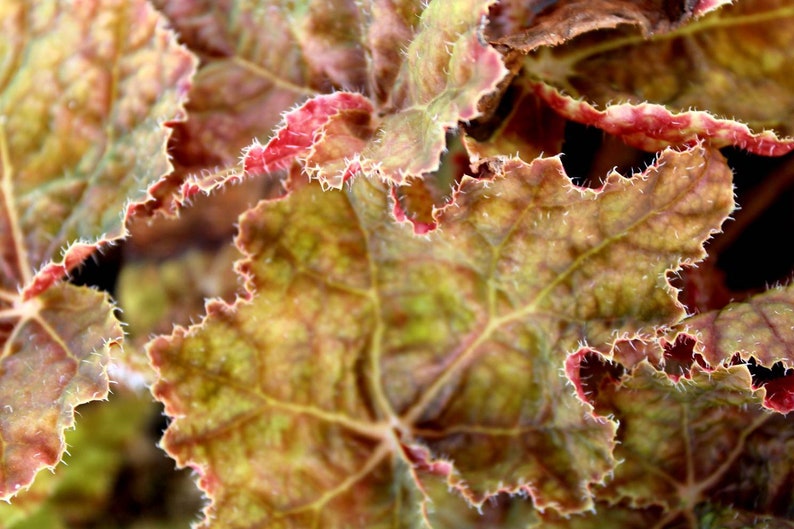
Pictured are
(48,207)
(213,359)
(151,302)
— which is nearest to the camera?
(213,359)

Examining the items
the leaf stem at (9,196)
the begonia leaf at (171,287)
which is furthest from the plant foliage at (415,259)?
the begonia leaf at (171,287)

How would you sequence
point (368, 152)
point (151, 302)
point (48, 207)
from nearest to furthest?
point (368, 152) < point (48, 207) < point (151, 302)

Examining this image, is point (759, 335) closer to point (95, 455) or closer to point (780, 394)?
point (780, 394)

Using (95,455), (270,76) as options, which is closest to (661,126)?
(270,76)

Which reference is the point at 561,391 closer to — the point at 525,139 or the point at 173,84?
the point at 525,139

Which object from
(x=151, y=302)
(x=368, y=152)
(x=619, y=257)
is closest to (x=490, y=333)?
(x=619, y=257)

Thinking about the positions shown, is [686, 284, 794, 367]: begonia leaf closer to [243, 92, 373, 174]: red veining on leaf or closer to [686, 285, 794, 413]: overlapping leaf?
[686, 285, 794, 413]: overlapping leaf
